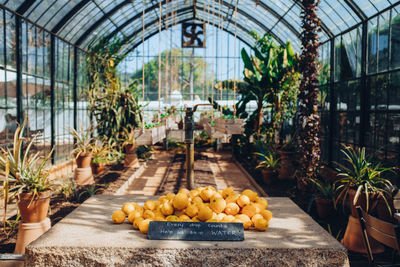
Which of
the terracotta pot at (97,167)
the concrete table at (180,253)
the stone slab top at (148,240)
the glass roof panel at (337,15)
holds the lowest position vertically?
the terracotta pot at (97,167)

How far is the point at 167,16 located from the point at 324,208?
3661 millimetres

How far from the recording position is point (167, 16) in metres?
5.70

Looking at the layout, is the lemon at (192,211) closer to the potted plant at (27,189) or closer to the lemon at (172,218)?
the lemon at (172,218)

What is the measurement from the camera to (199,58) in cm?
1398

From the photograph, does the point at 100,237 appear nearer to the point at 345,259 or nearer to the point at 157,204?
the point at 157,204

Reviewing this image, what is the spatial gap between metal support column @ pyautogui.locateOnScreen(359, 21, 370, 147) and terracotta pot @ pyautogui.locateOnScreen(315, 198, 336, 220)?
2123 millimetres

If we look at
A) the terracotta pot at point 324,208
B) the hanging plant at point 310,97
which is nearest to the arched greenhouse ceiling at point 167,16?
the hanging plant at point 310,97

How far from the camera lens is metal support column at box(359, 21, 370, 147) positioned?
20.6ft

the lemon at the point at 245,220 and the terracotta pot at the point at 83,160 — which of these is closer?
the lemon at the point at 245,220

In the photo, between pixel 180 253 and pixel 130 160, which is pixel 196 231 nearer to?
pixel 180 253

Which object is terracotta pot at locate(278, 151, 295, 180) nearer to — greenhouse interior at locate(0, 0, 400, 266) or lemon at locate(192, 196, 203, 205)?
greenhouse interior at locate(0, 0, 400, 266)

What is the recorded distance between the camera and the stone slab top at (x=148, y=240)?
5.56 ft

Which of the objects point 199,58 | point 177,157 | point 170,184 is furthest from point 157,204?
point 199,58

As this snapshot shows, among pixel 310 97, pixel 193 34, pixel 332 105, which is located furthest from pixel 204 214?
pixel 193 34
